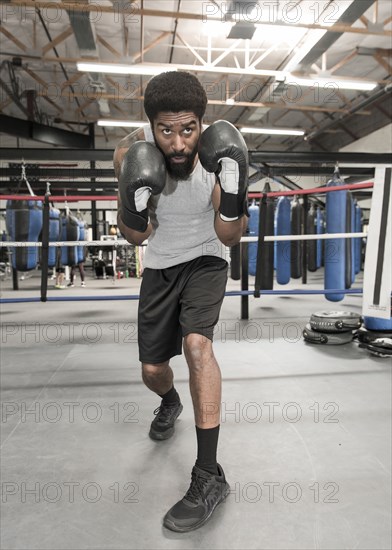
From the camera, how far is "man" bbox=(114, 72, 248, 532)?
3.61 feet

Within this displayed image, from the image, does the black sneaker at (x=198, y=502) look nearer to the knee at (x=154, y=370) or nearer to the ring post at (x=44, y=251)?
the knee at (x=154, y=370)

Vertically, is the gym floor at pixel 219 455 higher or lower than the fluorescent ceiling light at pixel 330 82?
lower

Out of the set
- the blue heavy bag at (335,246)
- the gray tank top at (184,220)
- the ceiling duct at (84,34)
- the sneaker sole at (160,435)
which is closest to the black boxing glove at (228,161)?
the gray tank top at (184,220)

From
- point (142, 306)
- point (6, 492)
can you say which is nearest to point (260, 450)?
point (142, 306)

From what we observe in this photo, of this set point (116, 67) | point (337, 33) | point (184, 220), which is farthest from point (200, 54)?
point (184, 220)

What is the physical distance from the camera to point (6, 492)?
114 cm

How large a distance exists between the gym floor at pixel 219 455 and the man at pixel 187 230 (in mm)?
122

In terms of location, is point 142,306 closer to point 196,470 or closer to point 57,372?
point 196,470

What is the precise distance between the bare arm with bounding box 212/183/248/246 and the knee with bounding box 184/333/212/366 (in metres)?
0.29

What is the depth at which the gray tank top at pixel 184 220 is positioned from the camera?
1240 millimetres

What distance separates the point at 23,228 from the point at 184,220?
276cm

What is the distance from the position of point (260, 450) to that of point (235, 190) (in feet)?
2.76

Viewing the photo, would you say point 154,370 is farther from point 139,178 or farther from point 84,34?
point 84,34

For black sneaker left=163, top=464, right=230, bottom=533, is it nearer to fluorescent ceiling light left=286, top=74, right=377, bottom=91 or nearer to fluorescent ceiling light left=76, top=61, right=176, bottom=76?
fluorescent ceiling light left=76, top=61, right=176, bottom=76
